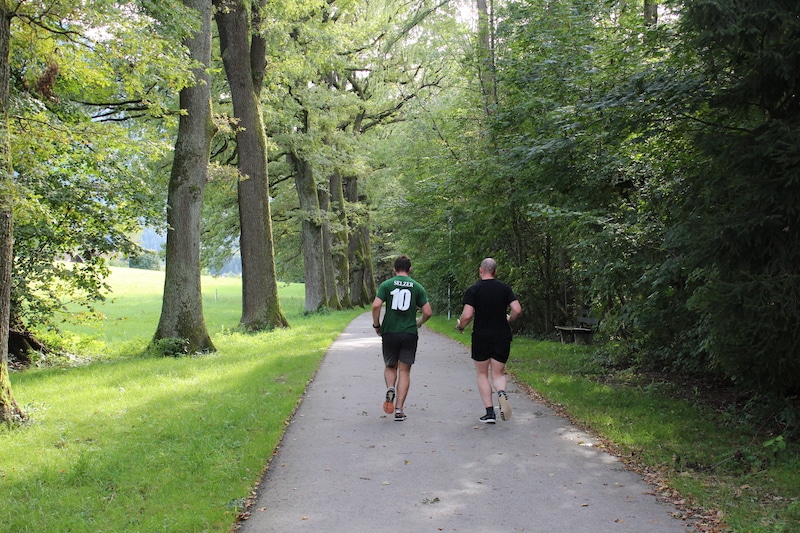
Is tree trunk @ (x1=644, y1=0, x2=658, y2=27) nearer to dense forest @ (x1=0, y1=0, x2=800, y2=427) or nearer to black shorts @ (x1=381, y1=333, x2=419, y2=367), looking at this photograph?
dense forest @ (x1=0, y1=0, x2=800, y2=427)

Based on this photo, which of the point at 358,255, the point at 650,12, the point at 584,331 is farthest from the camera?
the point at 358,255

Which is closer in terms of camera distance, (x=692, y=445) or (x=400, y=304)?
(x=692, y=445)

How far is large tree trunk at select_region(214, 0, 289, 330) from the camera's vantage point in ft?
58.5

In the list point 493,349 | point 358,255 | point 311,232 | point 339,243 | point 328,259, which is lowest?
point 493,349

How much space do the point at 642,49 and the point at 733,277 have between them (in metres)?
4.23

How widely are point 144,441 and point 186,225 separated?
7.93 m

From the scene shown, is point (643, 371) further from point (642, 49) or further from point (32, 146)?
point (32, 146)

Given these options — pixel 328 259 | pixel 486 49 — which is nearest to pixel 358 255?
pixel 328 259

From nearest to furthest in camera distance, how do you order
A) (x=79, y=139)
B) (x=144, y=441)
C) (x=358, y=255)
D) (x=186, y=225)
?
(x=144, y=441), (x=79, y=139), (x=186, y=225), (x=358, y=255)

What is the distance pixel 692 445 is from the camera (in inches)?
263

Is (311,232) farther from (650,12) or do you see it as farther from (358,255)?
(650,12)

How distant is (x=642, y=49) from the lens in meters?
9.10

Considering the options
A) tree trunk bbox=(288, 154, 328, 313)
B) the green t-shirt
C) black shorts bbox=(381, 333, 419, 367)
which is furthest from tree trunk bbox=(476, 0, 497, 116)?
tree trunk bbox=(288, 154, 328, 313)

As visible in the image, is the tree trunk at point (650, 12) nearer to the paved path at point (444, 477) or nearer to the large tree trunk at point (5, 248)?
the paved path at point (444, 477)
